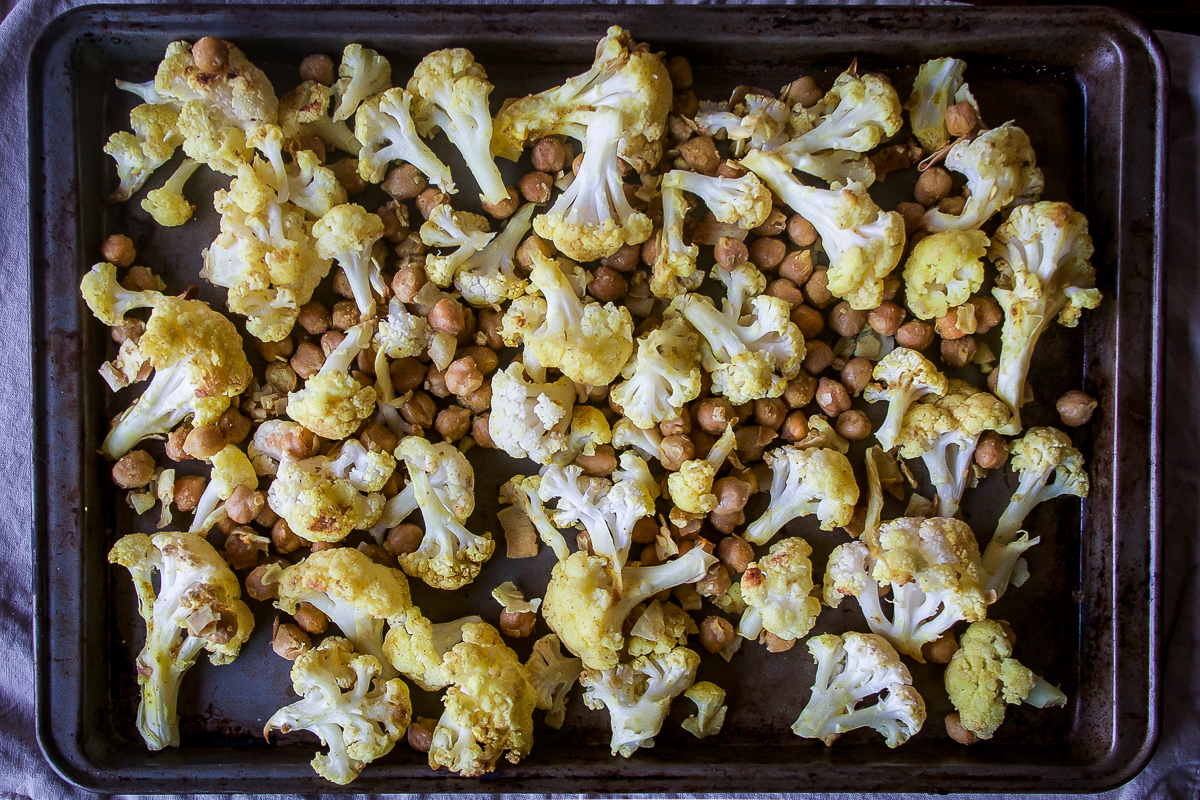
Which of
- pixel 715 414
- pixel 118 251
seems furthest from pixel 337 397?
pixel 715 414

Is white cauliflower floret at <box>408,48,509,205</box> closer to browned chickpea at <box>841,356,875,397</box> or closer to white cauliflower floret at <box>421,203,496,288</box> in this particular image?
white cauliflower floret at <box>421,203,496,288</box>

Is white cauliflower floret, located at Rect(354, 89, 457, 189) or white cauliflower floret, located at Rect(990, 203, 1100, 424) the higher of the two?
white cauliflower floret, located at Rect(354, 89, 457, 189)

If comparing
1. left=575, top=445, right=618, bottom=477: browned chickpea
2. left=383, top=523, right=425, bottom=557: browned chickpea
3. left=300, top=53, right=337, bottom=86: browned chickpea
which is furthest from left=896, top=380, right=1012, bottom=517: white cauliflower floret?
left=300, top=53, right=337, bottom=86: browned chickpea

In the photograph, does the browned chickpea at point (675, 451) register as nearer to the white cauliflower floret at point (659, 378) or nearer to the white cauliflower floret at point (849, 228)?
the white cauliflower floret at point (659, 378)

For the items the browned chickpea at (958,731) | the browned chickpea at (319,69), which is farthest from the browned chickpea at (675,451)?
the browned chickpea at (319,69)

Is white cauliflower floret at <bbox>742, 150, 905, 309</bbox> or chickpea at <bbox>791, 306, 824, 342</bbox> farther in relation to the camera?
chickpea at <bbox>791, 306, 824, 342</bbox>

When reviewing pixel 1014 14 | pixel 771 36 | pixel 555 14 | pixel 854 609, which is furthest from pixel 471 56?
pixel 854 609
